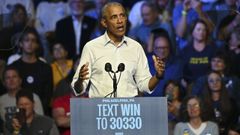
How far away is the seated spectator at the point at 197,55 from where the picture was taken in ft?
28.5

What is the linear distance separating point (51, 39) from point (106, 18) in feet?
11.1

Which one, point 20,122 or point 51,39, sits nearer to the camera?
point 20,122

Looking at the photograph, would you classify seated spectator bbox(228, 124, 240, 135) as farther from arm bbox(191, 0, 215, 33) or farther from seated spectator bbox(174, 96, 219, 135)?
arm bbox(191, 0, 215, 33)

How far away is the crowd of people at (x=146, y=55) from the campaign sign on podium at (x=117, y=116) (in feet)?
8.38

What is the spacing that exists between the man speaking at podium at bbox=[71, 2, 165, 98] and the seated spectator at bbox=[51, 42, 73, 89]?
303 cm

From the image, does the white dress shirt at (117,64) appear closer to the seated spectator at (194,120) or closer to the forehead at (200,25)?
the seated spectator at (194,120)

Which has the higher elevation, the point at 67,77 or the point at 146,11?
the point at 146,11

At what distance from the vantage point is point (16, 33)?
8945 mm

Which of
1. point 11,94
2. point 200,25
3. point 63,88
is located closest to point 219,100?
point 200,25

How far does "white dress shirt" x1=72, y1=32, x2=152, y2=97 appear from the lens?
5.69 meters

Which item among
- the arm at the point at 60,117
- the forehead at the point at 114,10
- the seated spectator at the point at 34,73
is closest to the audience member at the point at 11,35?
the seated spectator at the point at 34,73

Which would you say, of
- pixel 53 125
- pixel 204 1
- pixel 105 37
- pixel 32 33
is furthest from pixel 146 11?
pixel 105 37

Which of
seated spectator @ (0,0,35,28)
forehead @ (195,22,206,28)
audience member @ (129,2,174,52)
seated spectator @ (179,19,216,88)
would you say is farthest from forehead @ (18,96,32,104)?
forehead @ (195,22,206,28)

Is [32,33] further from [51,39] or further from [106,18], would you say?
[106,18]
